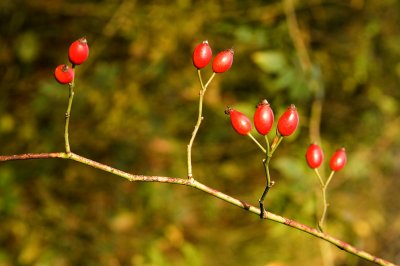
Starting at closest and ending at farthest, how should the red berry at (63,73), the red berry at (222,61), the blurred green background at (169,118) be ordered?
the red berry at (63,73), the red berry at (222,61), the blurred green background at (169,118)

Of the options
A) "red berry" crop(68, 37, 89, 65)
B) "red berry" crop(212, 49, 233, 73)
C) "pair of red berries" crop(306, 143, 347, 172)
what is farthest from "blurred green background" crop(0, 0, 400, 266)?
"red berry" crop(68, 37, 89, 65)

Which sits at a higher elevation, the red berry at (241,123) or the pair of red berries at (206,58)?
the pair of red berries at (206,58)

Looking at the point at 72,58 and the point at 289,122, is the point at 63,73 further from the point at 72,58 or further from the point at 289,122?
the point at 289,122

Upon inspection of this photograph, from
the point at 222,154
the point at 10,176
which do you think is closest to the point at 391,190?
the point at 222,154

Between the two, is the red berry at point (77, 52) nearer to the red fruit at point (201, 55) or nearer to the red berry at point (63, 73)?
the red berry at point (63, 73)

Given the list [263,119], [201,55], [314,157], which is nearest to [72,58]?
[201,55]

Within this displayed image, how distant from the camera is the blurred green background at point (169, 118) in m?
2.35

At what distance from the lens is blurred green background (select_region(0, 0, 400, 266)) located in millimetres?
2348

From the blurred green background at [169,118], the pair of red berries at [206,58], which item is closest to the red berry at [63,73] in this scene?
the pair of red berries at [206,58]

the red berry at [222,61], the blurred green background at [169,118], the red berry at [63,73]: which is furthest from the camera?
the blurred green background at [169,118]

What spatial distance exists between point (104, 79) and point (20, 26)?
0.62 meters

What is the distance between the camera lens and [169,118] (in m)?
2.82

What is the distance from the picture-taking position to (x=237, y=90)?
9.47ft

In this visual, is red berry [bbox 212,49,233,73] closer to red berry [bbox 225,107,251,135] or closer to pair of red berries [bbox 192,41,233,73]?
pair of red berries [bbox 192,41,233,73]
